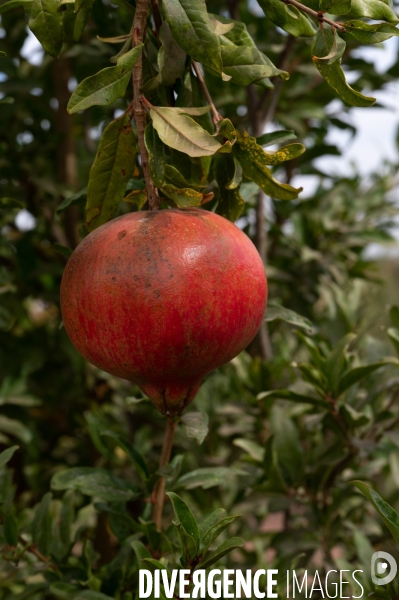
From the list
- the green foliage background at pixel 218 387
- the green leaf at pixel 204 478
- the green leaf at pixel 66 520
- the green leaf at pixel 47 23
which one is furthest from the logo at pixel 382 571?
the green leaf at pixel 47 23

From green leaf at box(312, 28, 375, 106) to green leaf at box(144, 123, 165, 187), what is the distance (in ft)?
0.56

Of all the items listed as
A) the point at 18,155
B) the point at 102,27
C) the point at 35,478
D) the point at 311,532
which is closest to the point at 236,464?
the point at 311,532

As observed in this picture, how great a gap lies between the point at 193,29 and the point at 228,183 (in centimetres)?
16

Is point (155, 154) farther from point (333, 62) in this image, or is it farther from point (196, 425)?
point (196, 425)

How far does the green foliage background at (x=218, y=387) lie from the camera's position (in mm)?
863

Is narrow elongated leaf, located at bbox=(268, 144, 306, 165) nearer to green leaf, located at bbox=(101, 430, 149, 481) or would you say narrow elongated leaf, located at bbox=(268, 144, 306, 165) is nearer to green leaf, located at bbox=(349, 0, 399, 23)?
green leaf, located at bbox=(349, 0, 399, 23)

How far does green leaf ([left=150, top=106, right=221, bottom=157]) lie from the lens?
0.57 metres

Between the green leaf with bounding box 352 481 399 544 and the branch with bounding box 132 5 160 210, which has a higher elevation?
the branch with bounding box 132 5 160 210

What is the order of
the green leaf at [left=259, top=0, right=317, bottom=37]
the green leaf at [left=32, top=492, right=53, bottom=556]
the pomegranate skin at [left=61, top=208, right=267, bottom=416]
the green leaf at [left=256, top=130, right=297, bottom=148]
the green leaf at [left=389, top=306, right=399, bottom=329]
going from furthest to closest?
the green leaf at [left=389, top=306, right=399, bottom=329]
the green leaf at [left=32, top=492, right=53, bottom=556]
the green leaf at [left=256, top=130, right=297, bottom=148]
the green leaf at [left=259, top=0, right=317, bottom=37]
the pomegranate skin at [left=61, top=208, right=267, bottom=416]

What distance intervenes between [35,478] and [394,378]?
0.90 m

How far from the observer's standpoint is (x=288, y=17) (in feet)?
2.07

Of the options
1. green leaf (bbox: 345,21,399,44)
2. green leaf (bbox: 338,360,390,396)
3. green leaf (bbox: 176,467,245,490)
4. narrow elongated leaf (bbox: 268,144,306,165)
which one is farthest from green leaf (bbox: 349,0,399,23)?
green leaf (bbox: 176,467,245,490)

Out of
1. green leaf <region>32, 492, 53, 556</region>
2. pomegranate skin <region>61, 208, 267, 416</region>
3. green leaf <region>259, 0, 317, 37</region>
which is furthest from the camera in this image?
green leaf <region>32, 492, 53, 556</region>

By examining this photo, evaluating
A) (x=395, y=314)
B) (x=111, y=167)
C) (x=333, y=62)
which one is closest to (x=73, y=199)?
(x=111, y=167)
